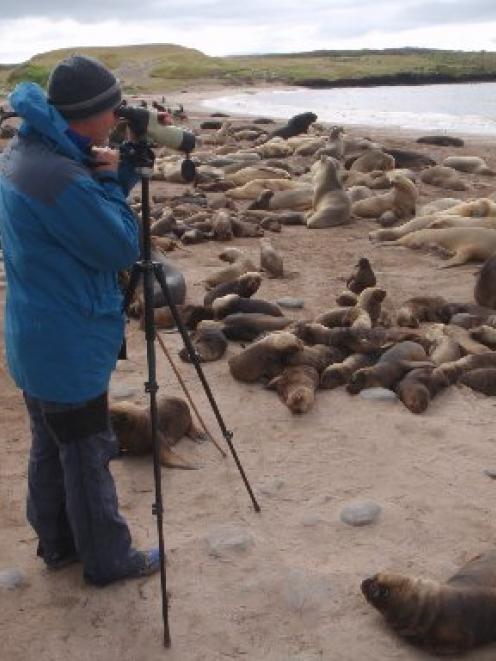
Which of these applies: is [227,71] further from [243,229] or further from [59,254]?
[59,254]

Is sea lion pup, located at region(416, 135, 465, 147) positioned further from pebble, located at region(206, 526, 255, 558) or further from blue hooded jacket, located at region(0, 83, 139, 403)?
blue hooded jacket, located at region(0, 83, 139, 403)

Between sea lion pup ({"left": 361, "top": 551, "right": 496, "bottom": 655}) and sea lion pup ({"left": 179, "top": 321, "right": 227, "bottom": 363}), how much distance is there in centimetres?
317

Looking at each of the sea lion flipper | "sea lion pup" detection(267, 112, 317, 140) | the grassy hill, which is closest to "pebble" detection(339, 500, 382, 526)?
the sea lion flipper

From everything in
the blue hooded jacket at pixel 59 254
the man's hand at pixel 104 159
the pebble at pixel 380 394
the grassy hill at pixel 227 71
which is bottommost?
the pebble at pixel 380 394

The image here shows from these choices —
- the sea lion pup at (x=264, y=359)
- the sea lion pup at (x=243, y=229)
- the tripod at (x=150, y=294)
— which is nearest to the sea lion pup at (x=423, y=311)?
the sea lion pup at (x=264, y=359)

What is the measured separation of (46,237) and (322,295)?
5311mm

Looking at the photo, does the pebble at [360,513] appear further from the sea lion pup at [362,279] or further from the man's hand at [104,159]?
the sea lion pup at [362,279]

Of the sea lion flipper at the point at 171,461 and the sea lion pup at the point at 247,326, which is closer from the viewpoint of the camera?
the sea lion flipper at the point at 171,461

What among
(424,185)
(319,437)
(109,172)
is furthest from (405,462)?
(424,185)

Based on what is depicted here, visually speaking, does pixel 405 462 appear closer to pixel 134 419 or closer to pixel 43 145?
pixel 134 419

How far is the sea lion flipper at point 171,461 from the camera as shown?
4.66 metres

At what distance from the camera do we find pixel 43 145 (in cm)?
299

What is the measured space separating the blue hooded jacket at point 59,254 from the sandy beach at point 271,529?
930 mm

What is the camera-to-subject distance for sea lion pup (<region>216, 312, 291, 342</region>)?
21.8ft
